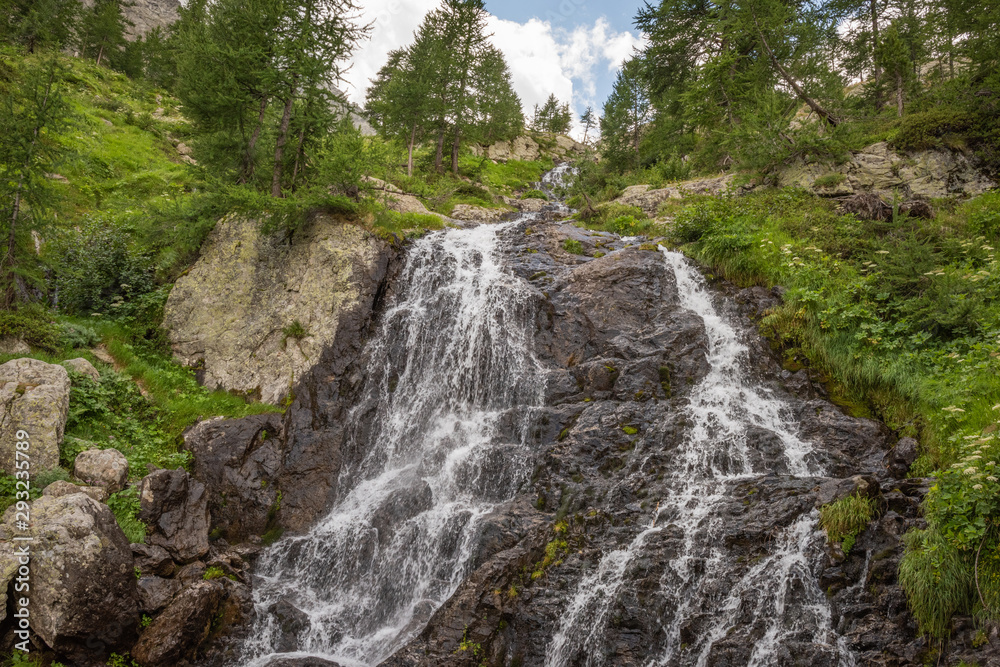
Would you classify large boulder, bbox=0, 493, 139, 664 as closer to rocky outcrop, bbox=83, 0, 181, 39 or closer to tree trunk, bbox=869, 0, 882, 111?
tree trunk, bbox=869, 0, 882, 111

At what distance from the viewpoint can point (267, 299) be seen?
14.2m

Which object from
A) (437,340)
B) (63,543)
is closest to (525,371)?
(437,340)

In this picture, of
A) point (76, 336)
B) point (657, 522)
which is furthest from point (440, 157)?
point (657, 522)

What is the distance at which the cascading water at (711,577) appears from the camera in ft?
22.3

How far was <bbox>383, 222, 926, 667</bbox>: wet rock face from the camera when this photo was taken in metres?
6.86

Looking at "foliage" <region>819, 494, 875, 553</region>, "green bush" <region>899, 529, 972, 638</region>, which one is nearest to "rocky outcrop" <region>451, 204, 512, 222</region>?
"foliage" <region>819, 494, 875, 553</region>

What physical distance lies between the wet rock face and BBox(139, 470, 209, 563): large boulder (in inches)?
194

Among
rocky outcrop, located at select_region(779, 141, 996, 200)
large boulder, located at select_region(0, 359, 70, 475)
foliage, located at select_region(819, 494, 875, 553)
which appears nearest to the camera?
foliage, located at select_region(819, 494, 875, 553)

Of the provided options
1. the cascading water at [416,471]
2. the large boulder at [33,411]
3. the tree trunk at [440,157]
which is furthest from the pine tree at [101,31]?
the large boulder at [33,411]

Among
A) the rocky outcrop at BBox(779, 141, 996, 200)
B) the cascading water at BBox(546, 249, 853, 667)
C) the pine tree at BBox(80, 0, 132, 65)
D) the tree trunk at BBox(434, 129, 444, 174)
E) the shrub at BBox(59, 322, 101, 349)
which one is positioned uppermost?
the pine tree at BBox(80, 0, 132, 65)

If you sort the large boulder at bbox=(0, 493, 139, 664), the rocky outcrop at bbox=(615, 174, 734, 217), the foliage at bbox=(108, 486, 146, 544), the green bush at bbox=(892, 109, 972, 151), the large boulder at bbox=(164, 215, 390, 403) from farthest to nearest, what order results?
the rocky outcrop at bbox=(615, 174, 734, 217), the green bush at bbox=(892, 109, 972, 151), the large boulder at bbox=(164, 215, 390, 403), the foliage at bbox=(108, 486, 146, 544), the large boulder at bbox=(0, 493, 139, 664)

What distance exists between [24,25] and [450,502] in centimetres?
4260

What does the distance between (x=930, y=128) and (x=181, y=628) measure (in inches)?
971

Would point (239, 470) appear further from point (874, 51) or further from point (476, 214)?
point (874, 51)
